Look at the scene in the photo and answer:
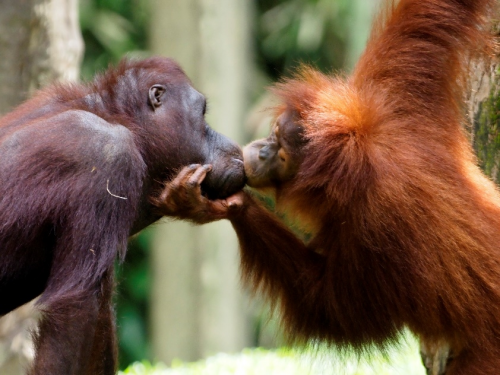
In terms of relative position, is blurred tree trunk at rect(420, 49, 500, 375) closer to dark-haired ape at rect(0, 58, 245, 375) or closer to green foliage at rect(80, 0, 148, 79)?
dark-haired ape at rect(0, 58, 245, 375)

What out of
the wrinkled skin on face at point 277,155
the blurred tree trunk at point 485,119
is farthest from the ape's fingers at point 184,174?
the blurred tree trunk at point 485,119

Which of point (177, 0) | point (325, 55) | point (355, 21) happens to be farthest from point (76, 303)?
point (325, 55)

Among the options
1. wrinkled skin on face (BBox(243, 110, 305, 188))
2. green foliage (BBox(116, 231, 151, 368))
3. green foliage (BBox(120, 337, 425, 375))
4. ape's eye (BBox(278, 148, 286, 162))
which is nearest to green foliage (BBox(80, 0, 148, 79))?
green foliage (BBox(116, 231, 151, 368))

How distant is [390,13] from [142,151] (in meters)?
1.57

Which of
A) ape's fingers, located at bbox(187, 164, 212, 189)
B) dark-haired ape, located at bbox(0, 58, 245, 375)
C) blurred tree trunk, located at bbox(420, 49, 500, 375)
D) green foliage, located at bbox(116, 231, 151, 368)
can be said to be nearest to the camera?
dark-haired ape, located at bbox(0, 58, 245, 375)

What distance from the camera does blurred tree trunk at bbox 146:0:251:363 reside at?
30.3 feet

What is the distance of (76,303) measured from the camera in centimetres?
296

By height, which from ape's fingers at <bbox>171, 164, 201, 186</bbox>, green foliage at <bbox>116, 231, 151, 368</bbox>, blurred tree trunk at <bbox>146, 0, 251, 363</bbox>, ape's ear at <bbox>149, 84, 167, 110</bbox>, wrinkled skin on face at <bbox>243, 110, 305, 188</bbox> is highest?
ape's ear at <bbox>149, 84, 167, 110</bbox>

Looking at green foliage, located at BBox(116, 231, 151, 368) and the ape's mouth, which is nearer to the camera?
the ape's mouth

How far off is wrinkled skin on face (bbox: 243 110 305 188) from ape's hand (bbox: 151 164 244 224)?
0.25 meters

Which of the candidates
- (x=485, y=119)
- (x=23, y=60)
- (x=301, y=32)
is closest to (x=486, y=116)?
(x=485, y=119)

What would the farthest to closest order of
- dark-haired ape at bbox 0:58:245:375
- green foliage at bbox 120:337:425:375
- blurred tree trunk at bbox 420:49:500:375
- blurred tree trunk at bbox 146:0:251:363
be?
blurred tree trunk at bbox 146:0:251:363
green foliage at bbox 120:337:425:375
blurred tree trunk at bbox 420:49:500:375
dark-haired ape at bbox 0:58:245:375

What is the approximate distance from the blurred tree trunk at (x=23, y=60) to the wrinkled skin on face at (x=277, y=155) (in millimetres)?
2206

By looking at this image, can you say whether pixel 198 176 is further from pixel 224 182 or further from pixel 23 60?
pixel 23 60
